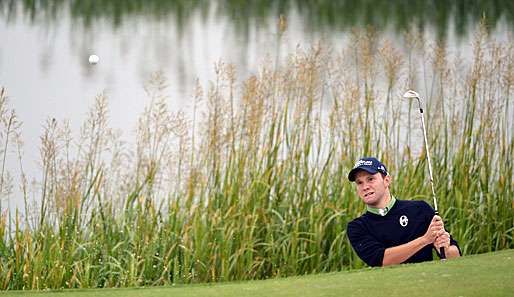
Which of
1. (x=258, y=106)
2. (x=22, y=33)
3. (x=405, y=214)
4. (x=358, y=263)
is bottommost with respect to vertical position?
(x=358, y=263)

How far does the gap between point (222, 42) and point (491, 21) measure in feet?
11.8

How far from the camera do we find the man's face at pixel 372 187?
392 cm

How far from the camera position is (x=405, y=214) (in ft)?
13.1

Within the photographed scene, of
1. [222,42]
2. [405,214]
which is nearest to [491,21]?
[222,42]

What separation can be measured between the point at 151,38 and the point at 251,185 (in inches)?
269

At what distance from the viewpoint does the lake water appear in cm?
907

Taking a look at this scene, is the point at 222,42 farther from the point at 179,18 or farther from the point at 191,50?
the point at 179,18

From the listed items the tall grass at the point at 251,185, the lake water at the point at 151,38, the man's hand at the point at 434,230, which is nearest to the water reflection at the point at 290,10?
the lake water at the point at 151,38

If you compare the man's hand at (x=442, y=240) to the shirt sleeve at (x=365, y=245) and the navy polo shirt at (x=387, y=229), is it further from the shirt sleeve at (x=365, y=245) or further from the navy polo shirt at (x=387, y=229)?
the shirt sleeve at (x=365, y=245)

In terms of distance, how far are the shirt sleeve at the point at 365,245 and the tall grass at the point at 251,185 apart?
5.16 ft

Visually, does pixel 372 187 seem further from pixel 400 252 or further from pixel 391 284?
pixel 391 284

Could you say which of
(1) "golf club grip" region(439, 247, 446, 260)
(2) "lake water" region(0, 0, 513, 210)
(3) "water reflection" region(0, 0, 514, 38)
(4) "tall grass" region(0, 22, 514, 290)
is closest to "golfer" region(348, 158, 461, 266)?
(1) "golf club grip" region(439, 247, 446, 260)

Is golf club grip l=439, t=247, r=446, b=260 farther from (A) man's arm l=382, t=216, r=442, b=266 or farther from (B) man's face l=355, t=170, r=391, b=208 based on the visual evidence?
(B) man's face l=355, t=170, r=391, b=208

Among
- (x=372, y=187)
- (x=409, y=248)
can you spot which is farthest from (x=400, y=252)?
(x=372, y=187)
